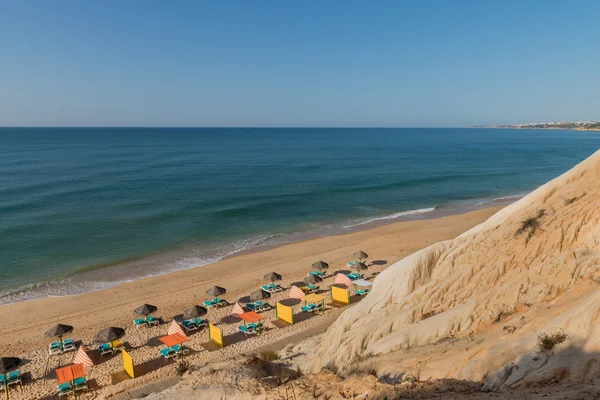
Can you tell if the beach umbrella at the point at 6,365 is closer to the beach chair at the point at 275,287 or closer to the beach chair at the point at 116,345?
the beach chair at the point at 116,345

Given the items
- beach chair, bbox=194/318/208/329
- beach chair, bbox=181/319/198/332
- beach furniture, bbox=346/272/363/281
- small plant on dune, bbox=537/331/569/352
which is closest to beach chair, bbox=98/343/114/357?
beach chair, bbox=181/319/198/332

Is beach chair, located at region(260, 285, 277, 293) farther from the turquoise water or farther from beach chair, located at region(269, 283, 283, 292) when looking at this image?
the turquoise water

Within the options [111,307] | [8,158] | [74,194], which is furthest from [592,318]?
[8,158]

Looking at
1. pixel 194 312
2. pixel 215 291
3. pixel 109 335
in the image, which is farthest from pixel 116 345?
pixel 215 291

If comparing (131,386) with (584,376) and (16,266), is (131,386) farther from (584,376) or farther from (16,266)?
(16,266)

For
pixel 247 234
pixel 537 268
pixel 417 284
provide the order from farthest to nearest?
pixel 247 234 → pixel 417 284 → pixel 537 268

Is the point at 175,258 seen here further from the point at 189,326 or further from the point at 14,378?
the point at 14,378
